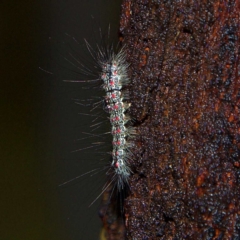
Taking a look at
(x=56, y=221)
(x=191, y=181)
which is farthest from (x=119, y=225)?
(x=191, y=181)

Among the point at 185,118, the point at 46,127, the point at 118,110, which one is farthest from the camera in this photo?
the point at 46,127

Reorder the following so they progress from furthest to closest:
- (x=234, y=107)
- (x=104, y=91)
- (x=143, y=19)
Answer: (x=104, y=91) → (x=143, y=19) → (x=234, y=107)

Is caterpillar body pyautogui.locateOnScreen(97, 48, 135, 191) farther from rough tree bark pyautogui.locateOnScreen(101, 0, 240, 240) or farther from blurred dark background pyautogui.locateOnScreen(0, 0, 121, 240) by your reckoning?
blurred dark background pyautogui.locateOnScreen(0, 0, 121, 240)

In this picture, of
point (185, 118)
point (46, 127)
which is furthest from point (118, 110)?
point (46, 127)

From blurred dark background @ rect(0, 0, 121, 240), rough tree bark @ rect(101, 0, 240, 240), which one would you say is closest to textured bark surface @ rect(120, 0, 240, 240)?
rough tree bark @ rect(101, 0, 240, 240)

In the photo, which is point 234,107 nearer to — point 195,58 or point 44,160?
point 195,58

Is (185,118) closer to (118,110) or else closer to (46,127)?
(118,110)

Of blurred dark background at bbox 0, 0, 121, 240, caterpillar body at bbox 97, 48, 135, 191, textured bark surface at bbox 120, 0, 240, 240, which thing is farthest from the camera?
blurred dark background at bbox 0, 0, 121, 240
